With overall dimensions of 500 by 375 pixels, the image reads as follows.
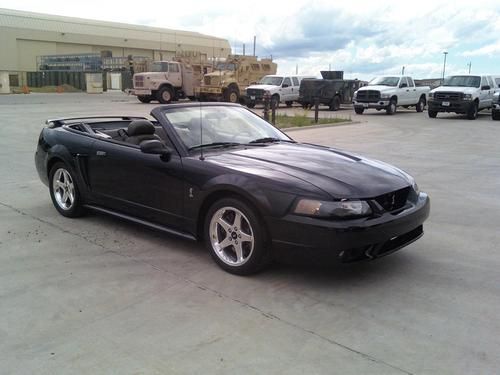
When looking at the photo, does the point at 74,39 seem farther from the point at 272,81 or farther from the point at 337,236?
the point at 337,236

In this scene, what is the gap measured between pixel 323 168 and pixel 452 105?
2012 centimetres

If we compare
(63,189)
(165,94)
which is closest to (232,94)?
(165,94)

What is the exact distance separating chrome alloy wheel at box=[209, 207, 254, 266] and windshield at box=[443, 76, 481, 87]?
856 inches

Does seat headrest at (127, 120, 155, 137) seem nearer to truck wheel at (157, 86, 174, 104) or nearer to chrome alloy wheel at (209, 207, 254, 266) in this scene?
chrome alloy wheel at (209, 207, 254, 266)

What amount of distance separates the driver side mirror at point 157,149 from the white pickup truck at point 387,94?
21147mm

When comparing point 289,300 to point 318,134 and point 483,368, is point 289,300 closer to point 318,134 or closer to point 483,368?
point 483,368

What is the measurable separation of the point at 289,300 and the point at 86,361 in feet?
4.94

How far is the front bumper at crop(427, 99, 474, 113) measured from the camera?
72.0ft

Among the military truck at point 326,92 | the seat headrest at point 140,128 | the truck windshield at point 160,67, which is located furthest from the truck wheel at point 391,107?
the seat headrest at point 140,128

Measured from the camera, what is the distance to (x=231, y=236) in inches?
165

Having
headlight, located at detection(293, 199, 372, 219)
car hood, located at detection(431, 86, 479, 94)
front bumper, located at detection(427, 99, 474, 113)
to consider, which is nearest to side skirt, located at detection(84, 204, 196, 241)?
headlight, located at detection(293, 199, 372, 219)

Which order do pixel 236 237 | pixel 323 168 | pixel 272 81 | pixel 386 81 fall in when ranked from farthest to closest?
1. pixel 272 81
2. pixel 386 81
3. pixel 323 168
4. pixel 236 237

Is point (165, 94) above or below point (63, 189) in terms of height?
above

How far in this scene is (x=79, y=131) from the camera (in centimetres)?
587
